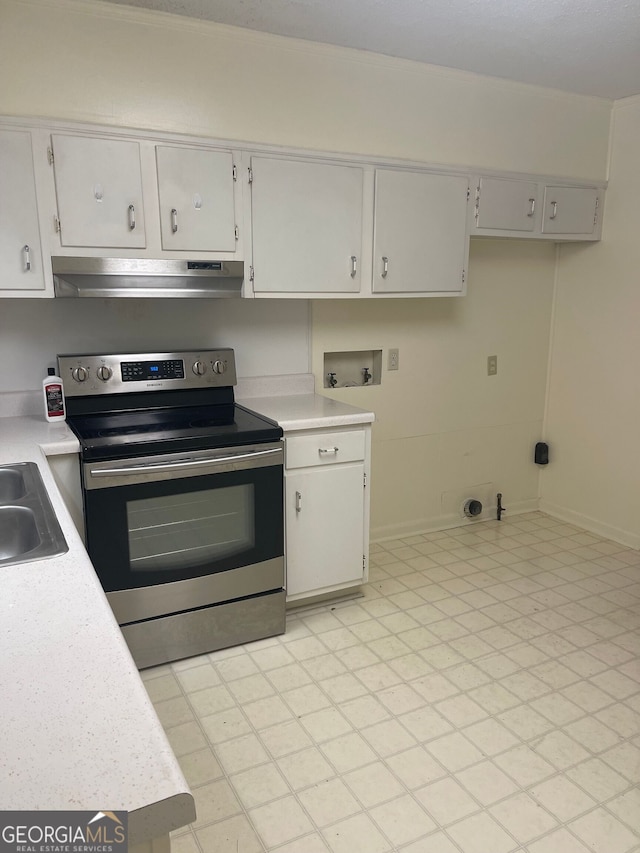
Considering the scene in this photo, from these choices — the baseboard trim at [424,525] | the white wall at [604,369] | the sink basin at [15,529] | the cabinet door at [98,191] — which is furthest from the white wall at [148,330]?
the white wall at [604,369]

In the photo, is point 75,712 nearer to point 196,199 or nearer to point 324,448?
point 324,448

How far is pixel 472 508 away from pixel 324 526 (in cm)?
143

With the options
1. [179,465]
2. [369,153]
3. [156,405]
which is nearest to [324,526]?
[179,465]

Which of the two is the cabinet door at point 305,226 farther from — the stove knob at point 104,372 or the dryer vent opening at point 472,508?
the dryer vent opening at point 472,508

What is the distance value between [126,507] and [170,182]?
49.4 inches

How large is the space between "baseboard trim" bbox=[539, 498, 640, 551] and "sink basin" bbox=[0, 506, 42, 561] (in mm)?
3298

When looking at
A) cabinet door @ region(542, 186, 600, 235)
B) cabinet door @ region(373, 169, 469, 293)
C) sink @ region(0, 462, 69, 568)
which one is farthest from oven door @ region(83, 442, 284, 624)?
cabinet door @ region(542, 186, 600, 235)

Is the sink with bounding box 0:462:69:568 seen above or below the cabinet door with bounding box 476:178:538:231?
below

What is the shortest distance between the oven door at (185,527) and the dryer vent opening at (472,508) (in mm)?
1649

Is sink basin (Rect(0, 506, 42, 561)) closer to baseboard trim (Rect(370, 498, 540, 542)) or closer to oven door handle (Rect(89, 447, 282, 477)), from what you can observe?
oven door handle (Rect(89, 447, 282, 477))

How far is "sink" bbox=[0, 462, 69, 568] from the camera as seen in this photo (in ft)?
4.33

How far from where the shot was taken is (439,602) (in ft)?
9.81

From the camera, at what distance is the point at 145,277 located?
2525 mm

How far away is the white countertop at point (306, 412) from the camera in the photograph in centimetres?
264
